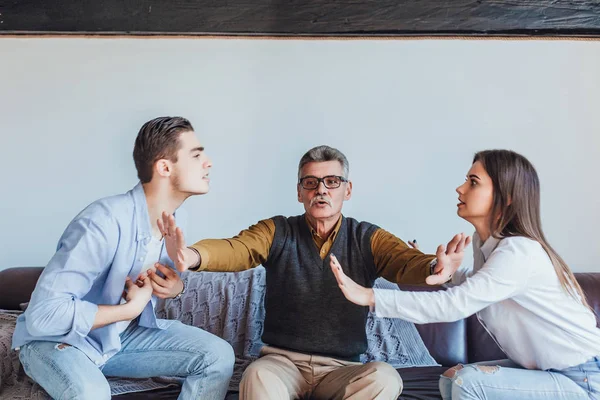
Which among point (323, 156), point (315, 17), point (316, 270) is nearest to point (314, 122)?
point (315, 17)

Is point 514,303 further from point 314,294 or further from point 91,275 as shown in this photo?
point 91,275

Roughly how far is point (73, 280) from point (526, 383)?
1.50 m

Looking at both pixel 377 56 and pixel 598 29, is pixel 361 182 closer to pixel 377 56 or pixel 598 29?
pixel 377 56

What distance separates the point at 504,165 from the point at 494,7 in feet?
3.93

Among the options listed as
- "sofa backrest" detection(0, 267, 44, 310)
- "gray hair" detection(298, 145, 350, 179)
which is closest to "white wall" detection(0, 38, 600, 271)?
"sofa backrest" detection(0, 267, 44, 310)

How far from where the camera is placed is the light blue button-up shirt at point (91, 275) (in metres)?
2.03

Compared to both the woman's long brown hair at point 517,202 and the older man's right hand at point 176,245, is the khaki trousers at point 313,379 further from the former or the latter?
the woman's long brown hair at point 517,202

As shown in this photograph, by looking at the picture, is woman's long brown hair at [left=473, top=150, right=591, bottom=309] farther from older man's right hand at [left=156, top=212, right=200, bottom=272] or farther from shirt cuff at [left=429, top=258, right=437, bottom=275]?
older man's right hand at [left=156, top=212, right=200, bottom=272]

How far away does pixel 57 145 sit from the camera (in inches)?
136

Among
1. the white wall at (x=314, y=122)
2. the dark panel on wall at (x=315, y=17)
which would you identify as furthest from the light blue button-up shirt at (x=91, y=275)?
the dark panel on wall at (x=315, y=17)

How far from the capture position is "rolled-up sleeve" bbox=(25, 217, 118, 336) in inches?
79.5

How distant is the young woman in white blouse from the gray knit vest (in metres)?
0.35

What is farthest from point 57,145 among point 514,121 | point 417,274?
point 514,121

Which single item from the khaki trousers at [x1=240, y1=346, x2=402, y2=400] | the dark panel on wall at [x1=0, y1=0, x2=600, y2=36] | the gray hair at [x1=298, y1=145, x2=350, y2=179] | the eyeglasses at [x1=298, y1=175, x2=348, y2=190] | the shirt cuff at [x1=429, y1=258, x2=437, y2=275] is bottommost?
the khaki trousers at [x1=240, y1=346, x2=402, y2=400]
